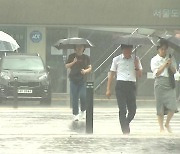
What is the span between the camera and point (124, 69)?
10.5m

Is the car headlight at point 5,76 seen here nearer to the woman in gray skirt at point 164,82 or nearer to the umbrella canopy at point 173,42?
the woman in gray skirt at point 164,82

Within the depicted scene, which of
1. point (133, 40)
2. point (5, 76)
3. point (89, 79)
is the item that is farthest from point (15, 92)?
point (133, 40)

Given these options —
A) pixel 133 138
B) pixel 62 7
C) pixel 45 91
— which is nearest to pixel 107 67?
pixel 62 7

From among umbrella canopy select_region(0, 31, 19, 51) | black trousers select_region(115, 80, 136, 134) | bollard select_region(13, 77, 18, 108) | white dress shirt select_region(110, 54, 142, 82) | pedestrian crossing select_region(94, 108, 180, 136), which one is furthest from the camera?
bollard select_region(13, 77, 18, 108)

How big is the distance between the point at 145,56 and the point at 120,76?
13.8 meters

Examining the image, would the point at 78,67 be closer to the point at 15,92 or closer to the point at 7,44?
the point at 7,44

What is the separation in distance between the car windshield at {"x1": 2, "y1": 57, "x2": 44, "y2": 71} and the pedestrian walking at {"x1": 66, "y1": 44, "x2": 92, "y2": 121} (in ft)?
19.3

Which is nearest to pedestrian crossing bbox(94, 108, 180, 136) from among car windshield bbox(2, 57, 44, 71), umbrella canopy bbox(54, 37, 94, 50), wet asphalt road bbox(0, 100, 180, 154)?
wet asphalt road bbox(0, 100, 180, 154)

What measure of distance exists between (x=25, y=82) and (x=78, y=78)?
5182mm

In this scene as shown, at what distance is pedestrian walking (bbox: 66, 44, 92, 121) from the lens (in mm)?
12805

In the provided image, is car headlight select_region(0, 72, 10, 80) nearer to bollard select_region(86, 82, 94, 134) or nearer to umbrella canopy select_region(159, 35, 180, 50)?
bollard select_region(86, 82, 94, 134)

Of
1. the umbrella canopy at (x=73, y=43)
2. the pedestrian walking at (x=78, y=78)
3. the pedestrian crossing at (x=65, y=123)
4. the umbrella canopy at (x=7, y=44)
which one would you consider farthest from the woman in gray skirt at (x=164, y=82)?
the umbrella canopy at (x=7, y=44)

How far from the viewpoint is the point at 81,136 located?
9.87m

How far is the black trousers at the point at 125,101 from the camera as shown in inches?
408
